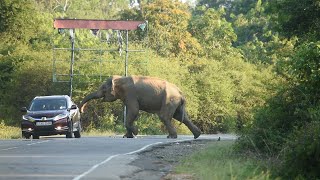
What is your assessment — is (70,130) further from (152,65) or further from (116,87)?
(152,65)

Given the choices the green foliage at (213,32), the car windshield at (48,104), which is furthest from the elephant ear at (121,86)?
the green foliage at (213,32)

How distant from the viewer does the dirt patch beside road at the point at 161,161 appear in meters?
17.4

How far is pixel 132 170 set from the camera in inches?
Result: 721

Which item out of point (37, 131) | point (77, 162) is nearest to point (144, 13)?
point (37, 131)

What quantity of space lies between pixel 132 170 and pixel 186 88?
43727mm

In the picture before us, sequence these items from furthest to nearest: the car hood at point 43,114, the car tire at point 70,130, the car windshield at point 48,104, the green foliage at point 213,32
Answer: the green foliage at point 213,32, the car windshield at point 48,104, the car tire at point 70,130, the car hood at point 43,114

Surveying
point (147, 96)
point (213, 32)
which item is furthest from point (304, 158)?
point (213, 32)

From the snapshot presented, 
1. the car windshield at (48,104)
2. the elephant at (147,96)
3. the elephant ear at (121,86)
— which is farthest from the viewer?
the elephant ear at (121,86)

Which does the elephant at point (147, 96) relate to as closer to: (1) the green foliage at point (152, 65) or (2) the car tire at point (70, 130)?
(2) the car tire at point (70, 130)

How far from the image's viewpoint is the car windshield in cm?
3519

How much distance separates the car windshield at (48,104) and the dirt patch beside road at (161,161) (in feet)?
23.0

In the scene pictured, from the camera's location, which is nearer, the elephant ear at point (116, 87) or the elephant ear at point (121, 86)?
the elephant ear at point (121, 86)

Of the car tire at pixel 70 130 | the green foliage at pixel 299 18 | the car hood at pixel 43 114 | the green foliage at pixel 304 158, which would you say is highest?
the green foliage at pixel 299 18

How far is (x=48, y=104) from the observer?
3550cm
